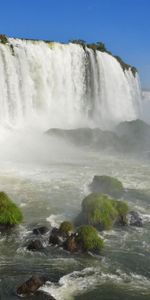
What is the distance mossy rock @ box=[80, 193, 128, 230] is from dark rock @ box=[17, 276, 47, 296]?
193 inches

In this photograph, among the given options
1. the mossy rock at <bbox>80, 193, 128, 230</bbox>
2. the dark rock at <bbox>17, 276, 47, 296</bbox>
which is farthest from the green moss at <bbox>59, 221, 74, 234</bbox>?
the dark rock at <bbox>17, 276, 47, 296</bbox>

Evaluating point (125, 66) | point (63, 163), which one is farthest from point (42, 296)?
point (125, 66)

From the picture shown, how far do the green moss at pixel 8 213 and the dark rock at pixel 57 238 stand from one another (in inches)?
76.0

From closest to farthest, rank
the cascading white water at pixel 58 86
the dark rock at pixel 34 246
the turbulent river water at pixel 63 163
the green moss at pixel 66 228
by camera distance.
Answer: the turbulent river water at pixel 63 163
the dark rock at pixel 34 246
the green moss at pixel 66 228
the cascading white water at pixel 58 86

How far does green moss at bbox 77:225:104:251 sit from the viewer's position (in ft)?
45.8

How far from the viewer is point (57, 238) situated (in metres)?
14.6

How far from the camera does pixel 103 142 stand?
37.5 m

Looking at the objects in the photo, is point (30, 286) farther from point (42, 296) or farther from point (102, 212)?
point (102, 212)

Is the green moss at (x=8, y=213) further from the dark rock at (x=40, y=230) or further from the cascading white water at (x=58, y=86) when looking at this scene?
the cascading white water at (x=58, y=86)

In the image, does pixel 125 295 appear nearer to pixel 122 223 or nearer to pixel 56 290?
pixel 56 290

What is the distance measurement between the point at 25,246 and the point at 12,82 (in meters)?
24.0

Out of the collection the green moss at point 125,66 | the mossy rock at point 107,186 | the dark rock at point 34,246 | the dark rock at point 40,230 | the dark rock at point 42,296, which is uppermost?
the green moss at point 125,66

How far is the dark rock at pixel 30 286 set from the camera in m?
11.2

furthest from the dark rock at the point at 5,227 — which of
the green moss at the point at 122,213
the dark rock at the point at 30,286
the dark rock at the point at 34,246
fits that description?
the dark rock at the point at 30,286
